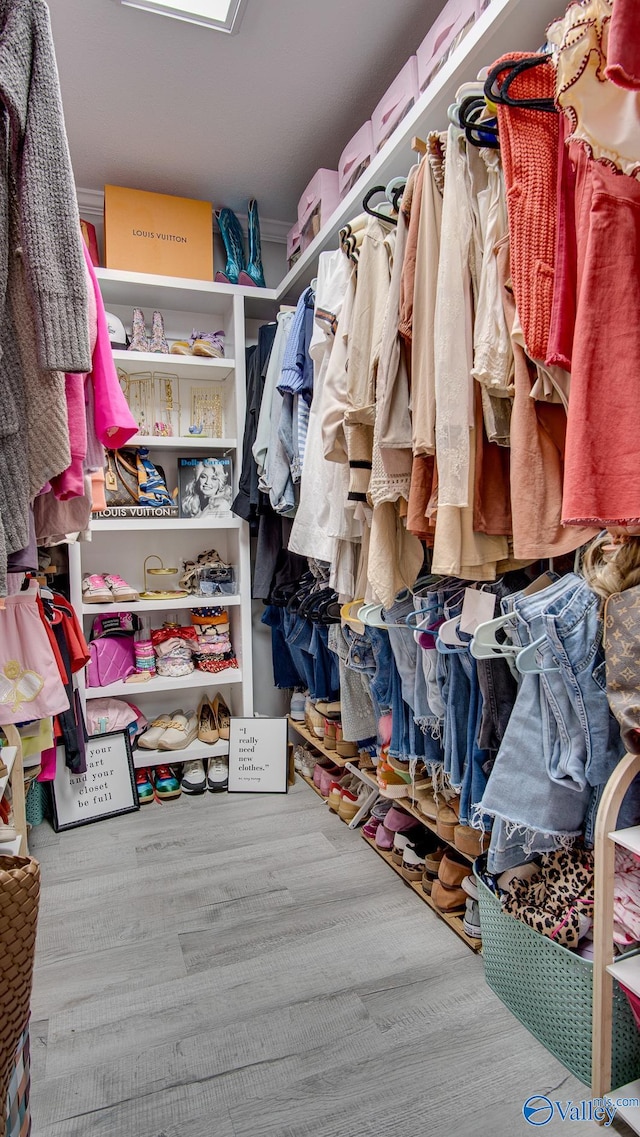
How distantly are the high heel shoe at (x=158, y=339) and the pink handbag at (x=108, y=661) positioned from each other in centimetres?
132

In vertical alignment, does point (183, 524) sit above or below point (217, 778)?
above

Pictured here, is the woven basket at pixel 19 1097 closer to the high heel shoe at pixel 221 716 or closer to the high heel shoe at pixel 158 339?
the high heel shoe at pixel 221 716

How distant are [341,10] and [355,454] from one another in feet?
4.43

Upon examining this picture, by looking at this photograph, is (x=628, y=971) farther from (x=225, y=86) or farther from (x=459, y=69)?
(x=225, y=86)

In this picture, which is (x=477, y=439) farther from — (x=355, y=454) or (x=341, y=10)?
(x=341, y=10)

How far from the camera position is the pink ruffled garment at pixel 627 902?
3.80ft

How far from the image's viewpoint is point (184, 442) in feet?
9.09

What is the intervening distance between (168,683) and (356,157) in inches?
86.5

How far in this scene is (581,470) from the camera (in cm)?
93

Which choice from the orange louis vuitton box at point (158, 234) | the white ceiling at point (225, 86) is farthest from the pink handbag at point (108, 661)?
the white ceiling at point (225, 86)

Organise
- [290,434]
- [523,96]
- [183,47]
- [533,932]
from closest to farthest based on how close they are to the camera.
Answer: [523,96], [533,932], [183,47], [290,434]

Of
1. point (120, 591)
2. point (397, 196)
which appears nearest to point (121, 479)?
point (120, 591)

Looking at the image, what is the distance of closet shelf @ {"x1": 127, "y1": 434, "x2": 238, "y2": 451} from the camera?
2.68 m

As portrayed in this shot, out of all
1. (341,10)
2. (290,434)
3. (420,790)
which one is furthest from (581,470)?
(341,10)
